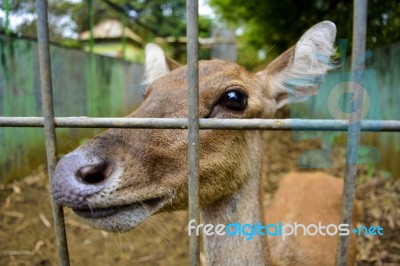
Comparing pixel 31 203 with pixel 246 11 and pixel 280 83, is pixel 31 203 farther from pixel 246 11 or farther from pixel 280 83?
pixel 246 11

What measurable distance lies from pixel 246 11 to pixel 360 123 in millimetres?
7587

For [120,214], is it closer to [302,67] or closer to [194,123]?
[194,123]

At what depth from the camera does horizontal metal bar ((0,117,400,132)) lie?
1164 mm

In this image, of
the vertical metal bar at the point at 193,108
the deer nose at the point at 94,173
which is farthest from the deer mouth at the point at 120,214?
the vertical metal bar at the point at 193,108

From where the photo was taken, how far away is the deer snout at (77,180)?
1.29m

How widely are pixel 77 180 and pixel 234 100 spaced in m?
1.00

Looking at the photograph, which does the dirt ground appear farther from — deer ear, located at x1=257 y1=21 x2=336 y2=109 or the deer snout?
the deer snout

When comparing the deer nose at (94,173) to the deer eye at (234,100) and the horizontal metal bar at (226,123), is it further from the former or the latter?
the deer eye at (234,100)

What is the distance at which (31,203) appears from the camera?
173 inches

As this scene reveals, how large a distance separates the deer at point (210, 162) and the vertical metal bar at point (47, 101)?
0.29ft

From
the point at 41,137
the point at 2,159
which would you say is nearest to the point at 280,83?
the point at 41,137

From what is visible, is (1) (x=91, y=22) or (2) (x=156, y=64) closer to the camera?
(2) (x=156, y=64)

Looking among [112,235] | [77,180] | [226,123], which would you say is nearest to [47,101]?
[77,180]

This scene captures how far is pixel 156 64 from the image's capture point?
291 centimetres
